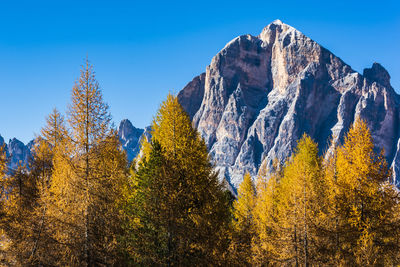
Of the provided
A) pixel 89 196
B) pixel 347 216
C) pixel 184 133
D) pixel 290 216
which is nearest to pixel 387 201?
pixel 347 216

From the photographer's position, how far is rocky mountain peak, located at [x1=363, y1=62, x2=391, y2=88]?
188 metres

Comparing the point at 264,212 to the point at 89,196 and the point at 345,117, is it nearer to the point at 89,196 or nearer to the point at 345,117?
the point at 89,196

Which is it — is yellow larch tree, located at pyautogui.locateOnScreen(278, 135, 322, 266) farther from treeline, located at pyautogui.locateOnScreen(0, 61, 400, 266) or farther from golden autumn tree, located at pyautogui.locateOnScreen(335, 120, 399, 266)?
golden autumn tree, located at pyautogui.locateOnScreen(335, 120, 399, 266)

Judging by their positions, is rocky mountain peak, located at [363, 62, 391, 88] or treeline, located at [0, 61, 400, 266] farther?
rocky mountain peak, located at [363, 62, 391, 88]

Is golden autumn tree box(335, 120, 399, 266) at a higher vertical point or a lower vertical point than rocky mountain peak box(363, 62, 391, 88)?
lower

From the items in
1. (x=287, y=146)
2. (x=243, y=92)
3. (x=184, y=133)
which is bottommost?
(x=184, y=133)

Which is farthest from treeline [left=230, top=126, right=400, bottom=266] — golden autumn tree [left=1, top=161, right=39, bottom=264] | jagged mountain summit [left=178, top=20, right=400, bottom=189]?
jagged mountain summit [left=178, top=20, right=400, bottom=189]

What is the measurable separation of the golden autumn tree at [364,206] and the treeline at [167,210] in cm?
5

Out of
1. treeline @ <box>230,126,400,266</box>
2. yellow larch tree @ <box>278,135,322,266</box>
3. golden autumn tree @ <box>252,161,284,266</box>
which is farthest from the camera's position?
golden autumn tree @ <box>252,161,284,266</box>

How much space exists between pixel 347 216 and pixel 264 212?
7.26 metres

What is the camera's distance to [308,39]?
634 feet

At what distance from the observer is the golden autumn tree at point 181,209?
1236 cm

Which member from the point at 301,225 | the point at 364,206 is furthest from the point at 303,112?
the point at 364,206

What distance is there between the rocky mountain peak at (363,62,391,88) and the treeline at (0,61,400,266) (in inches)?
7746
